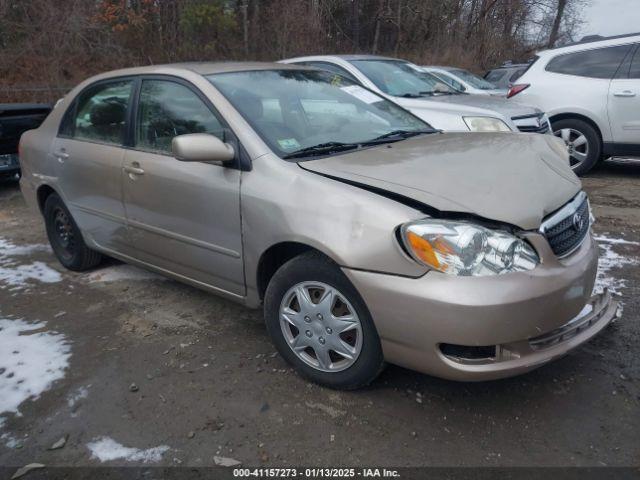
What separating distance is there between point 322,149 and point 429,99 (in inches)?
157

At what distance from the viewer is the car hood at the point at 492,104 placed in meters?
6.44

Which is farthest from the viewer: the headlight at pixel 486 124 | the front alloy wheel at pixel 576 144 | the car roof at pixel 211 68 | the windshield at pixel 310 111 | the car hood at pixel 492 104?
the front alloy wheel at pixel 576 144

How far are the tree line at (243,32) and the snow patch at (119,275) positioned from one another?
33.0 ft

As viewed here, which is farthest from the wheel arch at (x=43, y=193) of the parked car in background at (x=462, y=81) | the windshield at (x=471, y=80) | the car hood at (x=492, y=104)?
the windshield at (x=471, y=80)

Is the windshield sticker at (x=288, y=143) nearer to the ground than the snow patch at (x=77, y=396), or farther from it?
farther from it

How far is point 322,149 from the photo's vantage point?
10.2 ft

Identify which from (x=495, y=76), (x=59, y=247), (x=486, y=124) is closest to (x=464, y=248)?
(x=59, y=247)

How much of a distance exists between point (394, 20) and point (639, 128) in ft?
66.4

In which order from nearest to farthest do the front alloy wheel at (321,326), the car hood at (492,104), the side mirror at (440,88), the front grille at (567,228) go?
the front grille at (567,228), the front alloy wheel at (321,326), the car hood at (492,104), the side mirror at (440,88)

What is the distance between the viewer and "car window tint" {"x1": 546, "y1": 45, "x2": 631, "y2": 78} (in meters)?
7.24

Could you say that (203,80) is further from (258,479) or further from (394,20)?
(394,20)

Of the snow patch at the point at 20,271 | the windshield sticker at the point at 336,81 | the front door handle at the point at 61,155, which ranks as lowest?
the snow patch at the point at 20,271

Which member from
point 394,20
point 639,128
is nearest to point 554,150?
point 639,128

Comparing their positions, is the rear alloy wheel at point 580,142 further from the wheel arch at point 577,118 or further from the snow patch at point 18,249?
the snow patch at point 18,249
